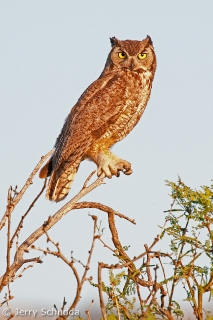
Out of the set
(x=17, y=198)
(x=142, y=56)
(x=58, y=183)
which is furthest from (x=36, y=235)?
(x=142, y=56)

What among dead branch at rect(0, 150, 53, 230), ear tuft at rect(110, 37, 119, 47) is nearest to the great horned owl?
ear tuft at rect(110, 37, 119, 47)

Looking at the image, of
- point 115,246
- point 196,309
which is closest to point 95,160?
point 115,246

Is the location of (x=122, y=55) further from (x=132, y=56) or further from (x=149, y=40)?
(x=149, y=40)

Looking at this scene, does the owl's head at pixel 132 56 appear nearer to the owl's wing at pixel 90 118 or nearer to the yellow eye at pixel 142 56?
the yellow eye at pixel 142 56

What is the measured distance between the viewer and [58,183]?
5.70m

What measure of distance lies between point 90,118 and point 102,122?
0.13 meters

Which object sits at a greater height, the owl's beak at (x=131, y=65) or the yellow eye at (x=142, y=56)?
the yellow eye at (x=142, y=56)

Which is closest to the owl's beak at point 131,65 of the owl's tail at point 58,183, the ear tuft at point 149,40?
the ear tuft at point 149,40

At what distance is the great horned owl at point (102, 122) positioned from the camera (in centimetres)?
575

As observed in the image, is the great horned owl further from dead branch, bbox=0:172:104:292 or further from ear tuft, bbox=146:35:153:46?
dead branch, bbox=0:172:104:292

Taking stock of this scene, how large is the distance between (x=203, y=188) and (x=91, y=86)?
11.0ft

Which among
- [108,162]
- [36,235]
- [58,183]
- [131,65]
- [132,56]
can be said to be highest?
[132,56]

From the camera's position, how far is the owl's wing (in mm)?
5891

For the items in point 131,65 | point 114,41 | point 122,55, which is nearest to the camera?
point 131,65
